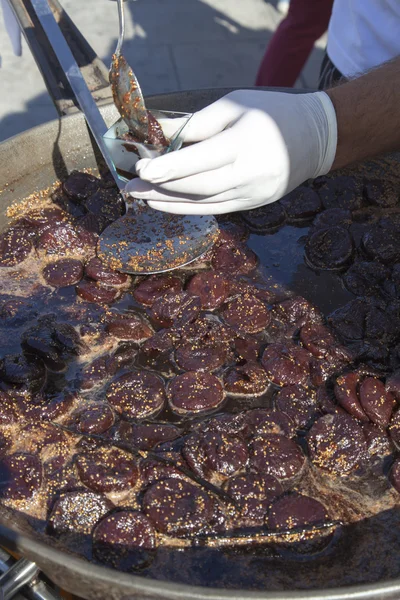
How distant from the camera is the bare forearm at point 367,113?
3068 millimetres

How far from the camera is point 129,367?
2512 millimetres

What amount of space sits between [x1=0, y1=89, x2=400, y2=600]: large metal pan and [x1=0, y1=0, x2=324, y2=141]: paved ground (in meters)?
3.23

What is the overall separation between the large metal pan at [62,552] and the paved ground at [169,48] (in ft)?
10.6

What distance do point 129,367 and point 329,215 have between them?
1.46 metres

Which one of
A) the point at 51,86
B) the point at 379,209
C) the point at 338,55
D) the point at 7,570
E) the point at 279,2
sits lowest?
the point at 279,2

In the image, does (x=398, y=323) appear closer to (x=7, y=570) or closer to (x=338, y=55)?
(x=7, y=570)

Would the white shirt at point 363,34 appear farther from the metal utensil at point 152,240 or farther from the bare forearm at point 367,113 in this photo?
the metal utensil at point 152,240

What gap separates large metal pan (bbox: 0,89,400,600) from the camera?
1.58 metres

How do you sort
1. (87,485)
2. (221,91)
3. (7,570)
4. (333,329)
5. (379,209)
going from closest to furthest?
1. (7,570)
2. (87,485)
3. (333,329)
4. (379,209)
5. (221,91)

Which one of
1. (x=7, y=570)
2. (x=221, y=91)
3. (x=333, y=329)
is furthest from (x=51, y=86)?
(x=7, y=570)

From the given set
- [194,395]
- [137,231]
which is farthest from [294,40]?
[194,395]

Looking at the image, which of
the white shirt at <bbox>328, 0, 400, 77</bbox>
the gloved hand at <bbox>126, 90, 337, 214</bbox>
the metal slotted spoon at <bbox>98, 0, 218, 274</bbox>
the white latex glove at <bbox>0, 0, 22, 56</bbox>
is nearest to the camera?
the gloved hand at <bbox>126, 90, 337, 214</bbox>

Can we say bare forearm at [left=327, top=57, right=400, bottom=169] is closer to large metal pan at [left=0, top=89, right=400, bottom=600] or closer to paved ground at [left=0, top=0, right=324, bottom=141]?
large metal pan at [left=0, top=89, right=400, bottom=600]

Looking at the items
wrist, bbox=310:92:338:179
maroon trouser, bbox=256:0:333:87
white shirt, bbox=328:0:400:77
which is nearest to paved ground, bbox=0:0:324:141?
maroon trouser, bbox=256:0:333:87
